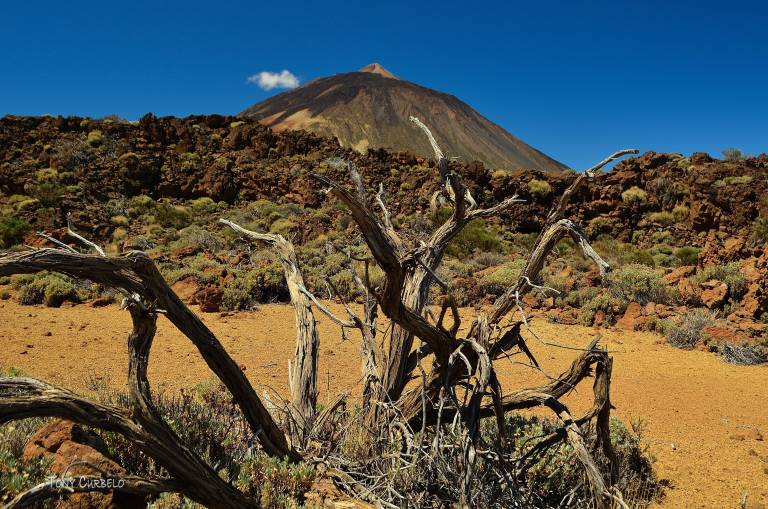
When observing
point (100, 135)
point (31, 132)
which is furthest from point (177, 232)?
point (31, 132)

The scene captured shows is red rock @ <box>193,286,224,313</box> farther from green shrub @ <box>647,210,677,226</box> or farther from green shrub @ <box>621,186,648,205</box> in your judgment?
green shrub @ <box>621,186,648,205</box>

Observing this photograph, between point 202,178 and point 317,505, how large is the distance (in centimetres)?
2241

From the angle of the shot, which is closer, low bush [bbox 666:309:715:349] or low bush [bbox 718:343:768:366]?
low bush [bbox 718:343:768:366]

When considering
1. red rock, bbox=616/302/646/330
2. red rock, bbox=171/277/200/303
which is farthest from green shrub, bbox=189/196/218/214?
red rock, bbox=616/302/646/330

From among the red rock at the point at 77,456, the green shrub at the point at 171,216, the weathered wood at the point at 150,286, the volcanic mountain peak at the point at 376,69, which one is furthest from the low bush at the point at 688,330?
the volcanic mountain peak at the point at 376,69

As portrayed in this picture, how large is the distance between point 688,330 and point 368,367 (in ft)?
21.6

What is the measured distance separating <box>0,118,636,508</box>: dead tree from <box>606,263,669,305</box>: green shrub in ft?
23.7

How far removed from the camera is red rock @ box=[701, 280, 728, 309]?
29.1ft

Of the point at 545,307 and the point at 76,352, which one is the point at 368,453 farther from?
the point at 545,307

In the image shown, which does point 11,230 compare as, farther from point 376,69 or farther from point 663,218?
point 376,69

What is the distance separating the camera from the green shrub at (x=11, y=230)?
1355cm

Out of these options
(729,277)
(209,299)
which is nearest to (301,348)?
(209,299)

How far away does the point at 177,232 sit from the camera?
55.8 ft

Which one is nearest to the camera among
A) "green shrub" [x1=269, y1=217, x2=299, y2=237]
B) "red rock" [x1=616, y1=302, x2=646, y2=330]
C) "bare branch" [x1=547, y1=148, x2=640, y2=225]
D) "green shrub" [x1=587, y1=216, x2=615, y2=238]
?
"bare branch" [x1=547, y1=148, x2=640, y2=225]
